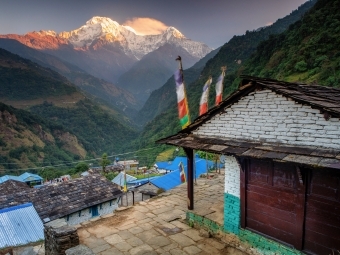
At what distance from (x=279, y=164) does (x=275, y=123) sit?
839 mm

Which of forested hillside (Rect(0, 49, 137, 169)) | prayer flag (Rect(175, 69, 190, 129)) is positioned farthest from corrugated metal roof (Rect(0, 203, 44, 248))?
forested hillside (Rect(0, 49, 137, 169))

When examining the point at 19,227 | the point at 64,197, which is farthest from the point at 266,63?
the point at 19,227

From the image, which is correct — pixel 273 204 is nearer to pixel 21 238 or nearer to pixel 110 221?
pixel 110 221

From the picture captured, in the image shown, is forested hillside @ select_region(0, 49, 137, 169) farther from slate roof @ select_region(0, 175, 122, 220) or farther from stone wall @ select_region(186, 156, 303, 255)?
stone wall @ select_region(186, 156, 303, 255)

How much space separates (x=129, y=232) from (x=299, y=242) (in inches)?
172

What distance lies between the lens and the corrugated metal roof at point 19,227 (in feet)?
37.6

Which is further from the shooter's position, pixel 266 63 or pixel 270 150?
pixel 266 63

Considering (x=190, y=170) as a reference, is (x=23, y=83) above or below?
above

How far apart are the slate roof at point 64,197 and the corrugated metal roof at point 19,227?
6.76ft

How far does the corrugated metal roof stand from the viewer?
11445mm

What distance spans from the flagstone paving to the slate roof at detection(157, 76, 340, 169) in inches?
87.8

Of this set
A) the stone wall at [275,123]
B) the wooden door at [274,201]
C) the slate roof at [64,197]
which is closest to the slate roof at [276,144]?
the stone wall at [275,123]

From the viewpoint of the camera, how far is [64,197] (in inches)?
661

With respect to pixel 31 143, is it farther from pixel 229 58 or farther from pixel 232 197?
pixel 232 197
